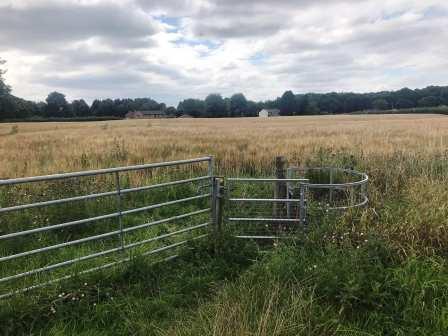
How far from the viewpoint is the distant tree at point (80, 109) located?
306 feet

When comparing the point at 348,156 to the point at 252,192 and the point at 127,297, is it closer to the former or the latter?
the point at 252,192

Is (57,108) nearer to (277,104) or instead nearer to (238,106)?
(238,106)

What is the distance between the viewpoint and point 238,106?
96.9 m

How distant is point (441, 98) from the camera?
86875mm

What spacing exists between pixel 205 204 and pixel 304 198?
9.32 feet

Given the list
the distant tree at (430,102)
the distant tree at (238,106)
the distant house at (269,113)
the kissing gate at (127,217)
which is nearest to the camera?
the kissing gate at (127,217)

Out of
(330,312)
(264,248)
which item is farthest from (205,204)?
(330,312)

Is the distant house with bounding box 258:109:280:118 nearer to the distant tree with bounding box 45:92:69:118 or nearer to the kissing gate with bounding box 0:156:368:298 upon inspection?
the distant tree with bounding box 45:92:69:118

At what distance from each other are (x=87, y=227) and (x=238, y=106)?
92.8m

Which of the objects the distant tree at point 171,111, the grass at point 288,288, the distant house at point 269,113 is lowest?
the grass at point 288,288

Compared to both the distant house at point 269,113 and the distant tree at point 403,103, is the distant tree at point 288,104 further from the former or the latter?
the distant tree at point 403,103

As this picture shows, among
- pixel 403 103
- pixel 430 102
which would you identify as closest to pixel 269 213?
pixel 430 102

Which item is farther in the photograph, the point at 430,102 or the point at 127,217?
the point at 430,102

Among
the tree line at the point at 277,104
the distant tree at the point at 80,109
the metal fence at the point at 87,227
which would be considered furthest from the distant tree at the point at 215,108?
the metal fence at the point at 87,227
